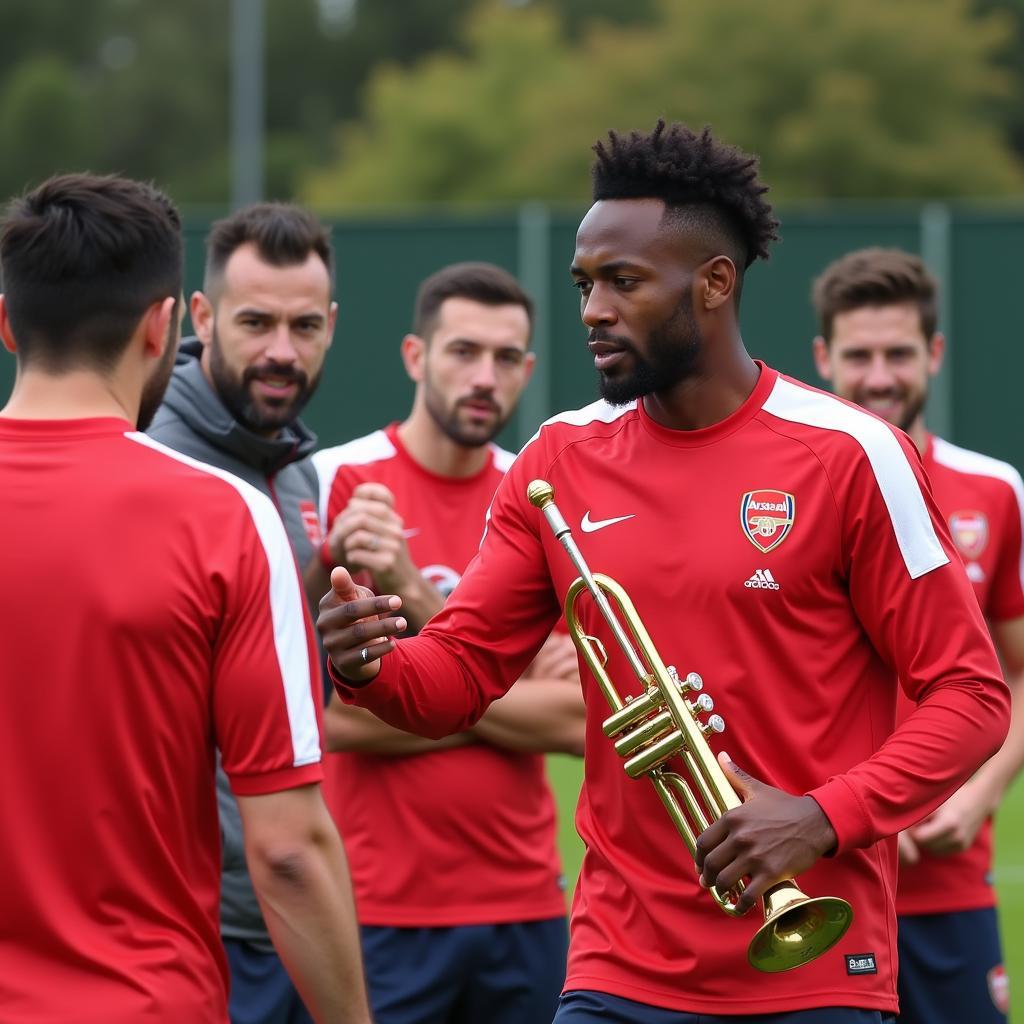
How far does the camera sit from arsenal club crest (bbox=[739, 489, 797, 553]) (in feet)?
12.9

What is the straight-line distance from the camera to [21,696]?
3.30m

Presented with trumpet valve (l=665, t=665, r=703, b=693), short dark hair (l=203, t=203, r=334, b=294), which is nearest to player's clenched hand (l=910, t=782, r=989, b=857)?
trumpet valve (l=665, t=665, r=703, b=693)

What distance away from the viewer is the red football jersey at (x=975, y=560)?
19.3 ft

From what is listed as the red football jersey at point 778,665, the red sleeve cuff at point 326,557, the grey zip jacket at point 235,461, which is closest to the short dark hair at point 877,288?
the grey zip jacket at point 235,461

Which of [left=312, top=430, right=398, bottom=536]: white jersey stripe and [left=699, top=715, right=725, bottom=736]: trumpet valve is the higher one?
[left=312, top=430, right=398, bottom=536]: white jersey stripe

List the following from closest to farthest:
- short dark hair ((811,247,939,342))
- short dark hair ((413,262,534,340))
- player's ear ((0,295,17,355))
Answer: player's ear ((0,295,17,355))
short dark hair ((811,247,939,342))
short dark hair ((413,262,534,340))

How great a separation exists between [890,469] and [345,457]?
2.60 m

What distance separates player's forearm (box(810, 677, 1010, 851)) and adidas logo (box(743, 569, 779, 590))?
0.38 m

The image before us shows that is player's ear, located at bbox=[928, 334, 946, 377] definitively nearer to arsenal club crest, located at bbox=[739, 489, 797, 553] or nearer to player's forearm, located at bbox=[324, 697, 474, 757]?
player's forearm, located at bbox=[324, 697, 474, 757]

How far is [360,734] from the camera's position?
567cm

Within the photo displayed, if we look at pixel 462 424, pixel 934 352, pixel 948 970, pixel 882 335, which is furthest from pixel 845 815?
pixel 934 352

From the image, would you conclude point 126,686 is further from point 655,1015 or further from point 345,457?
point 345,457

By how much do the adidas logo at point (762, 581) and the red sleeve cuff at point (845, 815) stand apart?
0.43 metres

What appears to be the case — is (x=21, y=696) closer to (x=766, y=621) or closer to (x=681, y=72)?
(x=766, y=621)
